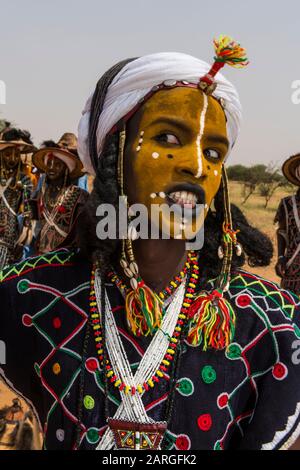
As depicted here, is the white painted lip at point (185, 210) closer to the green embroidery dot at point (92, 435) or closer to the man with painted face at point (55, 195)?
the green embroidery dot at point (92, 435)

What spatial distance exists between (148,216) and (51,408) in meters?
0.75

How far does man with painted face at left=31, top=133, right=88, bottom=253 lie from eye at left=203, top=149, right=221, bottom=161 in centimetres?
431

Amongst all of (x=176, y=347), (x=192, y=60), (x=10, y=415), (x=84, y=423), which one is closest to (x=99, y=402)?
(x=84, y=423)

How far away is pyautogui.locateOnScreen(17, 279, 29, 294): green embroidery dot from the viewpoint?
2.14m

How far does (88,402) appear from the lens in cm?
197

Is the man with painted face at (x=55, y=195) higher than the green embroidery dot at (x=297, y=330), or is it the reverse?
the green embroidery dot at (x=297, y=330)

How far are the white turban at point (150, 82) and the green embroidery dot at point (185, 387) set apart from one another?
0.93 m

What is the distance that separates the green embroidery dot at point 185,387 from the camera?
1.96 meters

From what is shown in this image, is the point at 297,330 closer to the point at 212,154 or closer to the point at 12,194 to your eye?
the point at 212,154

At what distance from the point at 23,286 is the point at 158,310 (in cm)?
50

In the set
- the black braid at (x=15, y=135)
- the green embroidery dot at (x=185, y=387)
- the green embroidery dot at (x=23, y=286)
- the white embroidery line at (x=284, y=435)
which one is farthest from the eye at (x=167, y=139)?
the black braid at (x=15, y=135)

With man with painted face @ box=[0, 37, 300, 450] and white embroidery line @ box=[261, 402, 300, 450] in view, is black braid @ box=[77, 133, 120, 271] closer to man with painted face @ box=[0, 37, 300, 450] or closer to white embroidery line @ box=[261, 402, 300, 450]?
man with painted face @ box=[0, 37, 300, 450]

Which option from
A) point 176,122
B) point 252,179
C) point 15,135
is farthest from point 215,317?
point 252,179

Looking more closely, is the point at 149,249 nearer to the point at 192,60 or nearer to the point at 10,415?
the point at 192,60
